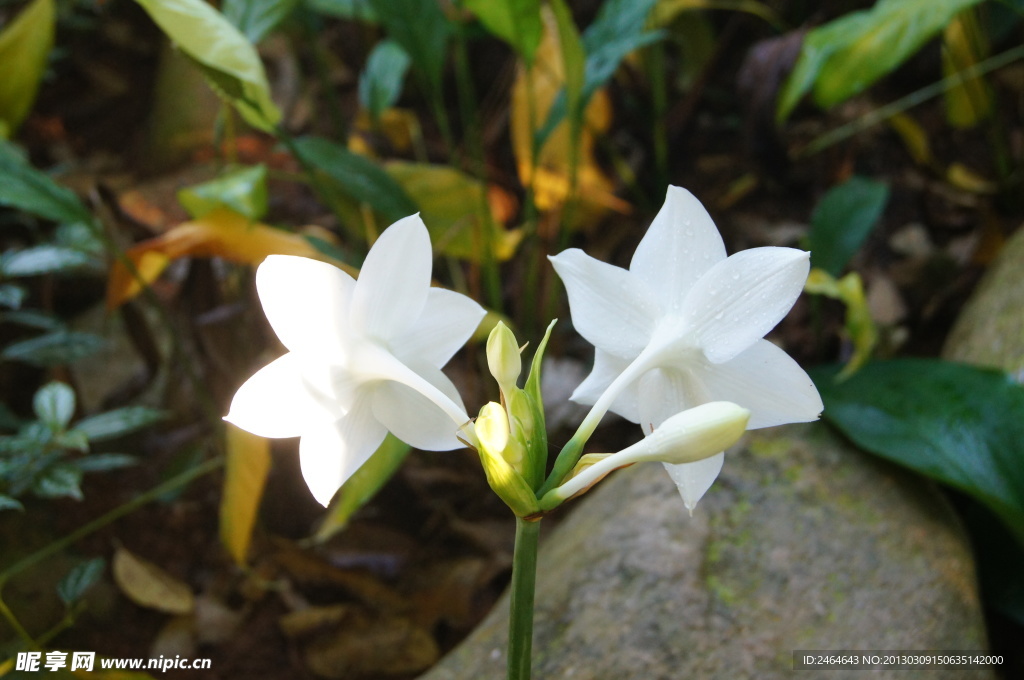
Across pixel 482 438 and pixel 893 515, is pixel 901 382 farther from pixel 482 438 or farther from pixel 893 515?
pixel 482 438

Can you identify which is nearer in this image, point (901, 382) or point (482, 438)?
point (482, 438)

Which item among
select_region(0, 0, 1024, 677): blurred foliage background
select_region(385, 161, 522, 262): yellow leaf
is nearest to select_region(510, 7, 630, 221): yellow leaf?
select_region(0, 0, 1024, 677): blurred foliage background

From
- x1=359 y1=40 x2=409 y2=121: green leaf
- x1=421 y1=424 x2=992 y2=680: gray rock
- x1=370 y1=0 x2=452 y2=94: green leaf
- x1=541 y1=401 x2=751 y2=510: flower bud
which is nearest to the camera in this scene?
x1=541 y1=401 x2=751 y2=510: flower bud

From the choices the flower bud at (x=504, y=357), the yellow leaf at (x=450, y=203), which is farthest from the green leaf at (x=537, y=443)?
the yellow leaf at (x=450, y=203)

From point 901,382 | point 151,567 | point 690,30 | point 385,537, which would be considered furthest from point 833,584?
point 690,30

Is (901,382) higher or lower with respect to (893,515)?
higher

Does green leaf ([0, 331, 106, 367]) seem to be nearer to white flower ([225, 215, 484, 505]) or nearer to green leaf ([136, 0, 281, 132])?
green leaf ([136, 0, 281, 132])

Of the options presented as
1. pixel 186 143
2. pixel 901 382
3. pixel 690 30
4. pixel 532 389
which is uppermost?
pixel 532 389
